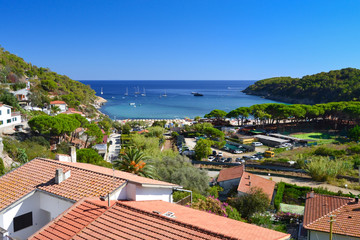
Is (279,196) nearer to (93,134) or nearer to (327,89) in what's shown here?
(93,134)

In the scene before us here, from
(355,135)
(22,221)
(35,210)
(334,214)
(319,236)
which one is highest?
(35,210)

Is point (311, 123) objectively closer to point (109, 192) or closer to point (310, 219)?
point (310, 219)

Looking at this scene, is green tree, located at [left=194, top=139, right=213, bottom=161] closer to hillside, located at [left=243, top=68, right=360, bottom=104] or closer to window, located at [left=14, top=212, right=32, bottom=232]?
window, located at [left=14, top=212, right=32, bottom=232]

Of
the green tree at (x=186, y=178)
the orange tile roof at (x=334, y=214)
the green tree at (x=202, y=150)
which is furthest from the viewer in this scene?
the green tree at (x=202, y=150)

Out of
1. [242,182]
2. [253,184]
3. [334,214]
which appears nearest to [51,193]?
[334,214]

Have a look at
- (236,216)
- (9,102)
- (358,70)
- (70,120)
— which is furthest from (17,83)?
(358,70)

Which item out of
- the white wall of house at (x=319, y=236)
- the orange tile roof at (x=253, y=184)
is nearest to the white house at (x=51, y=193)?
the white wall of house at (x=319, y=236)

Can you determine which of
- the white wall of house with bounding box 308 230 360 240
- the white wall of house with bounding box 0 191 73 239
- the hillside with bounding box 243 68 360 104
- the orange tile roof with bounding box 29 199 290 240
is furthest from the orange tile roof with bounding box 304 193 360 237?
the hillside with bounding box 243 68 360 104

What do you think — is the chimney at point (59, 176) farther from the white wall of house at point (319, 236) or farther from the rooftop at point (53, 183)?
the white wall of house at point (319, 236)
